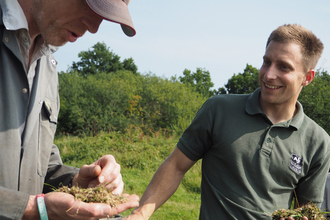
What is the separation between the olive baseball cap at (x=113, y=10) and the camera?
2195 millimetres

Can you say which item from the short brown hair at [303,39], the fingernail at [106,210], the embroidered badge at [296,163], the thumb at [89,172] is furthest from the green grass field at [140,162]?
the fingernail at [106,210]

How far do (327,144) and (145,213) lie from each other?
6.85ft

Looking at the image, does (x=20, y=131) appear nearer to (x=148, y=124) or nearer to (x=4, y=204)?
(x=4, y=204)

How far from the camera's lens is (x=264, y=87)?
135 inches

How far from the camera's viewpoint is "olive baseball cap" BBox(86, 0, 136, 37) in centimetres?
220

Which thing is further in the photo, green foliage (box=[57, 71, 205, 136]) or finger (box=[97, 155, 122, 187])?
green foliage (box=[57, 71, 205, 136])

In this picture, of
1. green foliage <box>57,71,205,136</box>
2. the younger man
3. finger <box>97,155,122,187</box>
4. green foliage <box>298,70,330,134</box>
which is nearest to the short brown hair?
the younger man

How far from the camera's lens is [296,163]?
3.26m

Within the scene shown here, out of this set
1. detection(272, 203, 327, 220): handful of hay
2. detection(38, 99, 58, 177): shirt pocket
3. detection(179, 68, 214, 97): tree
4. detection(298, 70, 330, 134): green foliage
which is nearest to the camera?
detection(38, 99, 58, 177): shirt pocket

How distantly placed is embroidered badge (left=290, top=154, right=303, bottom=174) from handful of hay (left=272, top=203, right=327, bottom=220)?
37 centimetres

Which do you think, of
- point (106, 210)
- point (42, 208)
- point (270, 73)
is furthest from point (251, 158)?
point (42, 208)

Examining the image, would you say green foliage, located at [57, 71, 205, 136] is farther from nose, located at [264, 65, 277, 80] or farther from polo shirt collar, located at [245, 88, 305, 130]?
nose, located at [264, 65, 277, 80]

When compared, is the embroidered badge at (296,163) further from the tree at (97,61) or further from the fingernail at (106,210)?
the tree at (97,61)

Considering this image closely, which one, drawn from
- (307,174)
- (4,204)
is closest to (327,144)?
(307,174)
